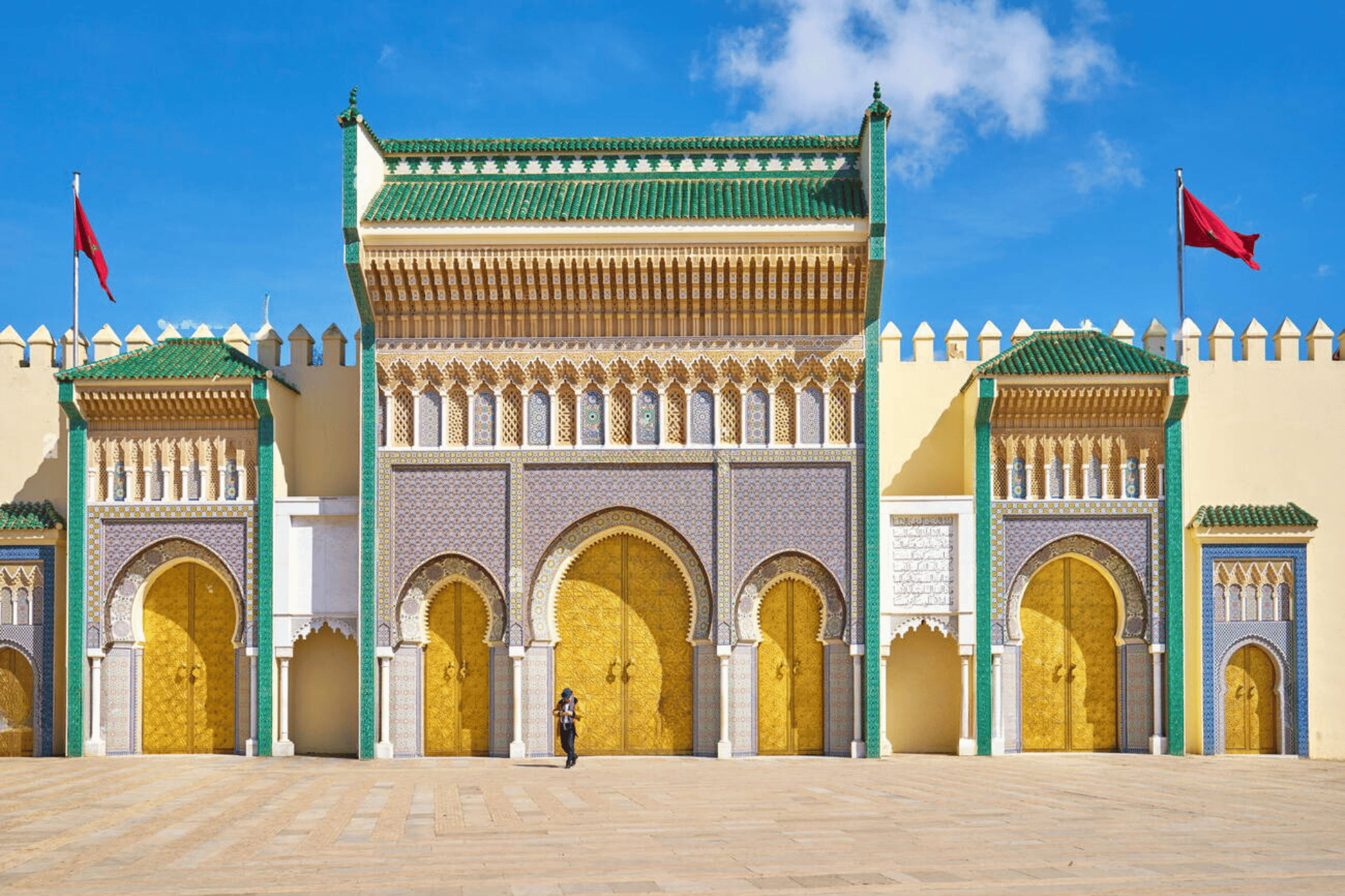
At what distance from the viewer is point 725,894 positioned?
6.08 m

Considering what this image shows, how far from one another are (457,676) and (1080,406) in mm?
7342

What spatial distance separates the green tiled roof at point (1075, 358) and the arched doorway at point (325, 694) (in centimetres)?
767

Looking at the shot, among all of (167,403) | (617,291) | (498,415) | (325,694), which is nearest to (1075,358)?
(617,291)

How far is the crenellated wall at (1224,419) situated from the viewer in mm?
14539

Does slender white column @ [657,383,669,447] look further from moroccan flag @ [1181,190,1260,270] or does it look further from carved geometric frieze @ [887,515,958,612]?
moroccan flag @ [1181,190,1260,270]

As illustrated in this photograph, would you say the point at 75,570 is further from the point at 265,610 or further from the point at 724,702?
the point at 724,702

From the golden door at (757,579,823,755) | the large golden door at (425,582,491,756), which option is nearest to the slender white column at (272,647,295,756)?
the large golden door at (425,582,491,756)

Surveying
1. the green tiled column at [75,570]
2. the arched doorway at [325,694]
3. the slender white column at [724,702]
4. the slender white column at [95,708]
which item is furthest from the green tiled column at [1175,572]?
the green tiled column at [75,570]

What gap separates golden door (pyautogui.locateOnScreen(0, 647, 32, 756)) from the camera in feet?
45.5

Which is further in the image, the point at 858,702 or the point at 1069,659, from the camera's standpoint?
the point at 1069,659

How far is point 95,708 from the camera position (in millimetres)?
13609

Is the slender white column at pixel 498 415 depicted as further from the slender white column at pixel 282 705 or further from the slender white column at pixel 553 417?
the slender white column at pixel 282 705

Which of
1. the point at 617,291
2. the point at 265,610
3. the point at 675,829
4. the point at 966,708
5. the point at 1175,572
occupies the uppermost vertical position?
the point at 617,291

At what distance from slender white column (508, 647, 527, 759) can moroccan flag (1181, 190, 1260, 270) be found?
923 cm
